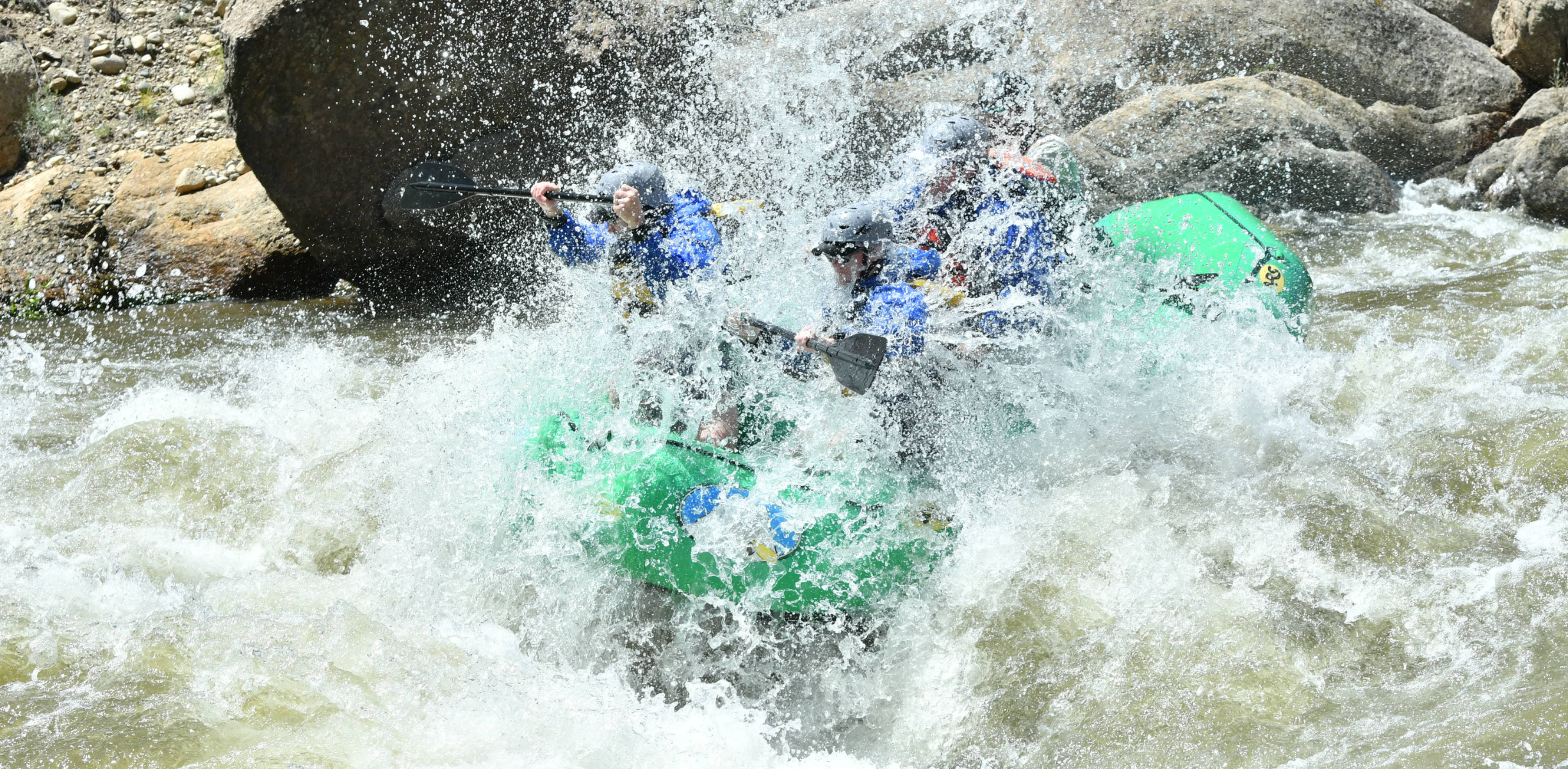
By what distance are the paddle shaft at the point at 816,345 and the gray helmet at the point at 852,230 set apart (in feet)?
1.07

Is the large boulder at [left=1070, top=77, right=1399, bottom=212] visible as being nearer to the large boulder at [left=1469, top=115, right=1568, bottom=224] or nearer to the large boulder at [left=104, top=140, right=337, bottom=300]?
the large boulder at [left=1469, top=115, right=1568, bottom=224]

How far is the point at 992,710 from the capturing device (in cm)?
A: 385

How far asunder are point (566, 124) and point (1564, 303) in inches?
222

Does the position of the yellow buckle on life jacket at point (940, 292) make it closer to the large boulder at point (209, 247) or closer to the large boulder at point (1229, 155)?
the large boulder at point (1229, 155)

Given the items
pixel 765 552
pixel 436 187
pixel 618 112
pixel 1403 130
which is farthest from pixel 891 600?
pixel 1403 130

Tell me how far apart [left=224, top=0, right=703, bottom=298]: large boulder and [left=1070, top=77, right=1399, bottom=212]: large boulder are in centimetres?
284

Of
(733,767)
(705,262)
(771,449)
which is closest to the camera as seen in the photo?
(733,767)

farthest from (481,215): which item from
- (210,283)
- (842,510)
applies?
(842,510)

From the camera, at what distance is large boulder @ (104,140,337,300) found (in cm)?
698

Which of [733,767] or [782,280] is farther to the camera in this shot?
Result: [782,280]

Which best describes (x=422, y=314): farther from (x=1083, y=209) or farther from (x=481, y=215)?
(x=1083, y=209)

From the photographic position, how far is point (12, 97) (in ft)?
27.0

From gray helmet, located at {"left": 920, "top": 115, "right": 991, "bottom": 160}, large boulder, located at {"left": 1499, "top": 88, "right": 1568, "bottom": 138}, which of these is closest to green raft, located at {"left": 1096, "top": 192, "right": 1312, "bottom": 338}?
gray helmet, located at {"left": 920, "top": 115, "right": 991, "bottom": 160}

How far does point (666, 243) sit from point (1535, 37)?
670cm
